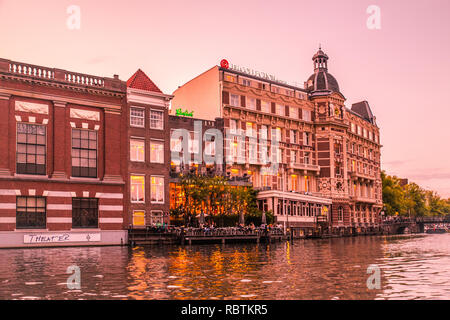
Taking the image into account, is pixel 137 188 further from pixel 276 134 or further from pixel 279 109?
pixel 279 109

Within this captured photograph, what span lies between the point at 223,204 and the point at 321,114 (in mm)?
38249

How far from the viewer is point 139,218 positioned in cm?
5825

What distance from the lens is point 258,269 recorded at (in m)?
24.0

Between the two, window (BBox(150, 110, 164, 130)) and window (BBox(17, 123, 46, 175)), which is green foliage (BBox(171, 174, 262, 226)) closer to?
window (BBox(150, 110, 164, 130))

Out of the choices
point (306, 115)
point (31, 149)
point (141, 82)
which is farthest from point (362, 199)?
point (31, 149)

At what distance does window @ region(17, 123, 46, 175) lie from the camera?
49625mm

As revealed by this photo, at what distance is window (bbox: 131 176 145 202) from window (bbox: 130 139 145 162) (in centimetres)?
228

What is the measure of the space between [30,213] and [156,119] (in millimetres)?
19477

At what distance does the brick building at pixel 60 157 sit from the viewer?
48.6 m

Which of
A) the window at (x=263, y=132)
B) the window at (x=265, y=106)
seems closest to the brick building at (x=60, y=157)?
the window at (x=263, y=132)

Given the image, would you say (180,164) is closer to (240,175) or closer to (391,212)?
(240,175)

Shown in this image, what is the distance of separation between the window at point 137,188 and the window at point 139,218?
1530 mm

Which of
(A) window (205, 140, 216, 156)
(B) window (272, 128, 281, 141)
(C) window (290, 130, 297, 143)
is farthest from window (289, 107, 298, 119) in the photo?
(A) window (205, 140, 216, 156)
